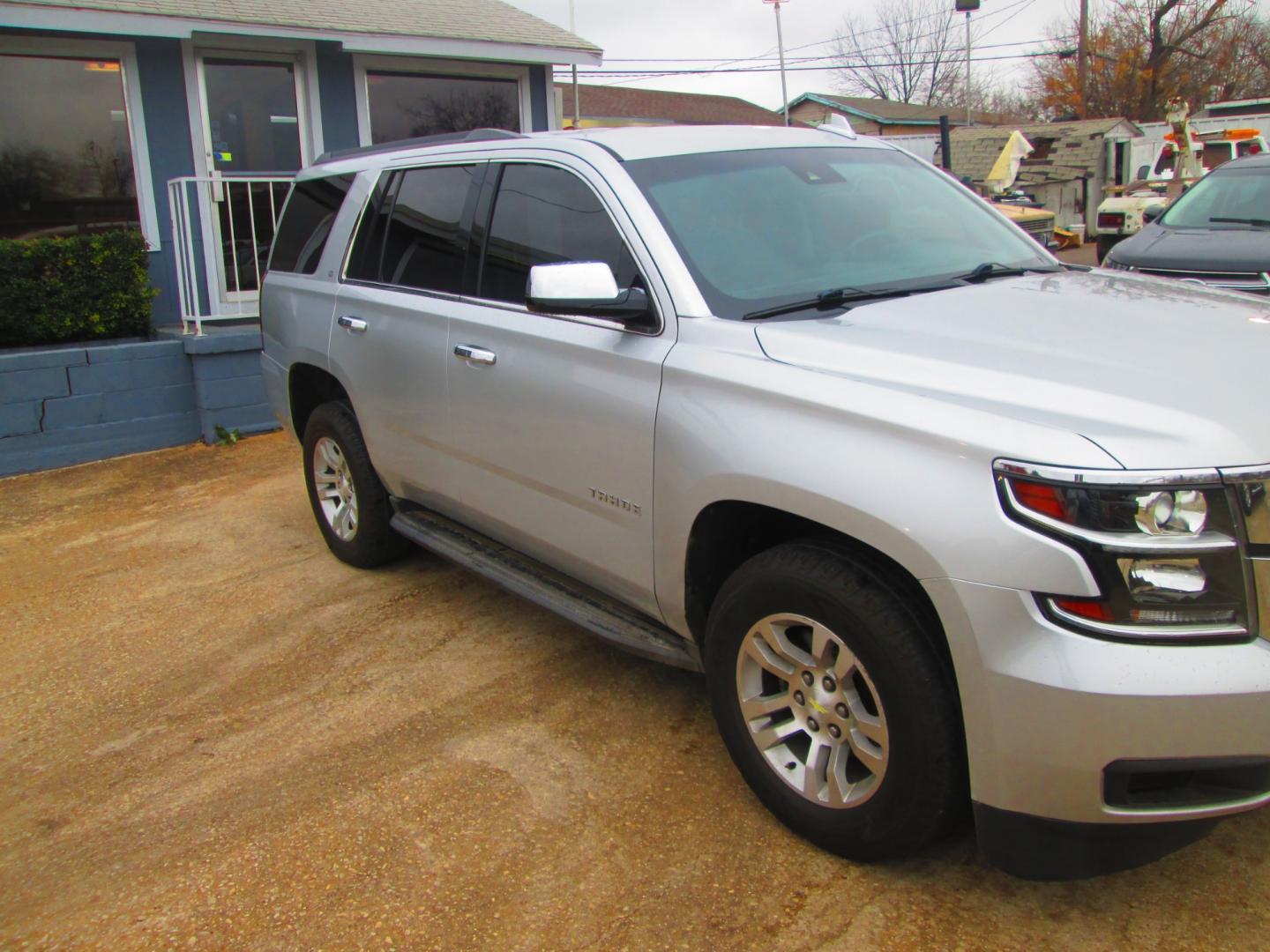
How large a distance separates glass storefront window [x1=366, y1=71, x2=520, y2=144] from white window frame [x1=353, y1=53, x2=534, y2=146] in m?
0.05

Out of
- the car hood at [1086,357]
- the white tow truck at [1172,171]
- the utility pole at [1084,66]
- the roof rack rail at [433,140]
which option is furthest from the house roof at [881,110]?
the car hood at [1086,357]

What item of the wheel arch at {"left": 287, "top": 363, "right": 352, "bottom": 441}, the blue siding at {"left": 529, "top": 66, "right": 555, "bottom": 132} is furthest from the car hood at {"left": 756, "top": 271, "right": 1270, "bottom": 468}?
the blue siding at {"left": 529, "top": 66, "right": 555, "bottom": 132}

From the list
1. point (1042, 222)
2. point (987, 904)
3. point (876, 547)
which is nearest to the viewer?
point (876, 547)

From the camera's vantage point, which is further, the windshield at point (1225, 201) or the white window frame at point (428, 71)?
the white window frame at point (428, 71)

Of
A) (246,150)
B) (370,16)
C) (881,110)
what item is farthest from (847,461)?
(881,110)

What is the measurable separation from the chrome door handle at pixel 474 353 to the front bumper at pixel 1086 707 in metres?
1.96

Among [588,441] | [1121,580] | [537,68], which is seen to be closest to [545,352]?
[588,441]

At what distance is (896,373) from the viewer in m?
2.62

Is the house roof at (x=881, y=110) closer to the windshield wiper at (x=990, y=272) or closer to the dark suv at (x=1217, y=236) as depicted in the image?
the dark suv at (x=1217, y=236)

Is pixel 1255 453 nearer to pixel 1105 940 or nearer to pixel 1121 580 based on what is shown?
pixel 1121 580

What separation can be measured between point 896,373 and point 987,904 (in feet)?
4.38

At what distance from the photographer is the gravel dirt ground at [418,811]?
8.77 feet

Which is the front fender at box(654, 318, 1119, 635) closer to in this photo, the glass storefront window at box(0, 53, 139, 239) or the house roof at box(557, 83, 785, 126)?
the glass storefront window at box(0, 53, 139, 239)

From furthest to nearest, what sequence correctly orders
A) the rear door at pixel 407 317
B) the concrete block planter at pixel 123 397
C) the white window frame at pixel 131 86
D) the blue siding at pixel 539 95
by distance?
the blue siding at pixel 539 95 < the white window frame at pixel 131 86 < the concrete block planter at pixel 123 397 < the rear door at pixel 407 317
